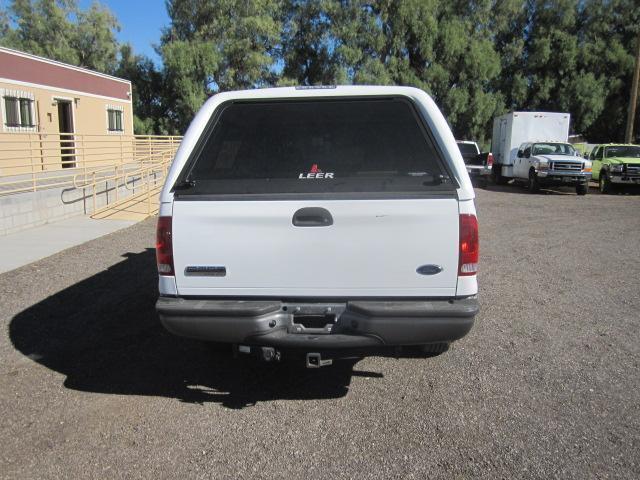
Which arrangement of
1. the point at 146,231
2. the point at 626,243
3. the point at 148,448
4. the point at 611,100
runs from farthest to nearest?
the point at 611,100
the point at 146,231
the point at 626,243
the point at 148,448

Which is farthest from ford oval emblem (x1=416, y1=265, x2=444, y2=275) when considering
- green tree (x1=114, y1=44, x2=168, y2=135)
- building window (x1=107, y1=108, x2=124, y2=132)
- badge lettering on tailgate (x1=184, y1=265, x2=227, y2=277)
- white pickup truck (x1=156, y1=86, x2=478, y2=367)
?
green tree (x1=114, y1=44, x2=168, y2=135)

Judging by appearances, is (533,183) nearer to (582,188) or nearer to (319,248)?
(582,188)

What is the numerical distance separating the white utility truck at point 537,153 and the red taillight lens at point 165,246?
17.6 m

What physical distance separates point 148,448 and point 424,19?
37621 millimetres

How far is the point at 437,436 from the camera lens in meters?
3.45

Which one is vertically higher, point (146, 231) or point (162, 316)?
point (162, 316)

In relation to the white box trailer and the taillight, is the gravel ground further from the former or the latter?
the taillight

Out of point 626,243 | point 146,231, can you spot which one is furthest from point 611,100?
point 146,231

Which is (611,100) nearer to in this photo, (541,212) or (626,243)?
(541,212)

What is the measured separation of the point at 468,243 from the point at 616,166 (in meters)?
18.7

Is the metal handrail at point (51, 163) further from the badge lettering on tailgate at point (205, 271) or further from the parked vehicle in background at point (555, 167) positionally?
the parked vehicle in background at point (555, 167)

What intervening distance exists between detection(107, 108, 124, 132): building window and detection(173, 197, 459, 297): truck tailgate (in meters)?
24.2

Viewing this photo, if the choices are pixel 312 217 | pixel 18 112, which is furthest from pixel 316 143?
pixel 18 112

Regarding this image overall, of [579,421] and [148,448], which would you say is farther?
[579,421]
